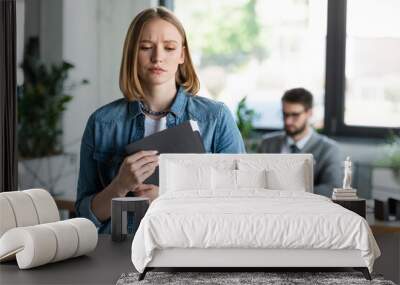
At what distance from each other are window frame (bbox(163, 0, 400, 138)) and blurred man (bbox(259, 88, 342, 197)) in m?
0.14

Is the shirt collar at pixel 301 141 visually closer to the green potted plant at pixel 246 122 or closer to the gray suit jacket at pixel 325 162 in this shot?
the gray suit jacket at pixel 325 162

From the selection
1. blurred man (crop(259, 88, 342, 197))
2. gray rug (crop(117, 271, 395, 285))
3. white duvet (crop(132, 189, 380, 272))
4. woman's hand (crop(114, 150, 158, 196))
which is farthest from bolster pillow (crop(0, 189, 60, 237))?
blurred man (crop(259, 88, 342, 197))

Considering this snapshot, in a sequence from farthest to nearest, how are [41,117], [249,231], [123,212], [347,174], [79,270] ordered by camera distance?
[41,117] → [347,174] → [123,212] → [79,270] → [249,231]

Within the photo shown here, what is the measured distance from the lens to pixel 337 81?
8195mm

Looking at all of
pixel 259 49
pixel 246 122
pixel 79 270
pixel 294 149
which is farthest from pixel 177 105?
pixel 79 270

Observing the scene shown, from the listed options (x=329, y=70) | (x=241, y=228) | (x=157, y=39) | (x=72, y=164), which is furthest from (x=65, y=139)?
(x=241, y=228)

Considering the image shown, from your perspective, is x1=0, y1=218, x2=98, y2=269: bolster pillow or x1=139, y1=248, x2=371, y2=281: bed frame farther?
x1=0, y1=218, x2=98, y2=269: bolster pillow

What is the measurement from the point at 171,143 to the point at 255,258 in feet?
7.92

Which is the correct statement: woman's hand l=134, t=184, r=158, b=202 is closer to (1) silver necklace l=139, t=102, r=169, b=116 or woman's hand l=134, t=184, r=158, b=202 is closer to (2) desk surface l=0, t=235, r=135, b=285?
(1) silver necklace l=139, t=102, r=169, b=116

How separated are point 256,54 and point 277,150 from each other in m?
0.92

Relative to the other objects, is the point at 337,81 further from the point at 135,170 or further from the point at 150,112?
the point at 135,170

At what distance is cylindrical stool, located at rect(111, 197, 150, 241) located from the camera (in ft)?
24.8

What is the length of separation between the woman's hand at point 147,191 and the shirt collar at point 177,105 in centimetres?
67

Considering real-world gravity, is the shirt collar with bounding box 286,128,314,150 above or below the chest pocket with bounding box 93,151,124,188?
above
